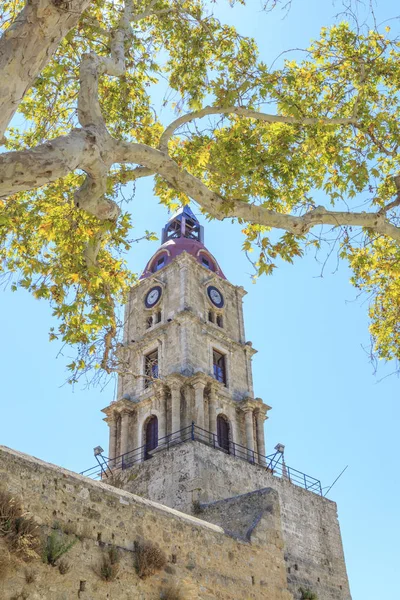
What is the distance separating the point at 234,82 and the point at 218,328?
18056 mm

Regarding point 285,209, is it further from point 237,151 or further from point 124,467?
Answer: point 124,467

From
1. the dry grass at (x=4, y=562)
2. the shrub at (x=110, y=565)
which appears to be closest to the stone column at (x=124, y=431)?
the shrub at (x=110, y=565)

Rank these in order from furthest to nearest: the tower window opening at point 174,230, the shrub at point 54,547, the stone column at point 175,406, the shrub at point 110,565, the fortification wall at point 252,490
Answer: the tower window opening at point 174,230 < the stone column at point 175,406 < the fortification wall at point 252,490 < the shrub at point 110,565 < the shrub at point 54,547

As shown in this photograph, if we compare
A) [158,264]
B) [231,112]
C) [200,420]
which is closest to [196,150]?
[231,112]

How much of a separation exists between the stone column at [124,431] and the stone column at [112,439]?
682 mm

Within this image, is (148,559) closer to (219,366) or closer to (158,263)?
(219,366)

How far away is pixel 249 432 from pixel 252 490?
4092mm

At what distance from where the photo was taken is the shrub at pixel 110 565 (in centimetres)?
952

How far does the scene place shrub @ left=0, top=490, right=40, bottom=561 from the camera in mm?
8469

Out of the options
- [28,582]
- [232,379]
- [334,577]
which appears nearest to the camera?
[28,582]

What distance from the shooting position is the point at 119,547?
33.1 ft

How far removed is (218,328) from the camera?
1107 inches

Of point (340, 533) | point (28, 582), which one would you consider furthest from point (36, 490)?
point (340, 533)

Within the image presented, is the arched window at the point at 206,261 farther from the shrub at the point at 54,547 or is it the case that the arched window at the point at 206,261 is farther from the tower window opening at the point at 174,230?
the shrub at the point at 54,547
